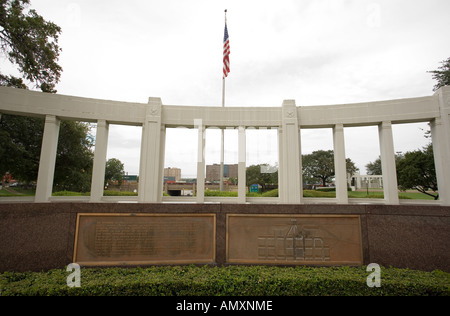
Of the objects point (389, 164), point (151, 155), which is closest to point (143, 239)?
point (151, 155)

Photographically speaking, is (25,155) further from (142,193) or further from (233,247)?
(233,247)

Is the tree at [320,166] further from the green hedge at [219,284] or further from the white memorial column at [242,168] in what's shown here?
the green hedge at [219,284]

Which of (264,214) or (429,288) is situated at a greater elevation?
(264,214)

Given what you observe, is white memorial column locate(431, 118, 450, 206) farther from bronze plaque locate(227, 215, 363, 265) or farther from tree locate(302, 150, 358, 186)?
tree locate(302, 150, 358, 186)

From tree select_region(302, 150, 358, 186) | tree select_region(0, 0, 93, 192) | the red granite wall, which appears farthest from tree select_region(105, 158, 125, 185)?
the red granite wall

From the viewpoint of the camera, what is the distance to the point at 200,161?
13492 mm


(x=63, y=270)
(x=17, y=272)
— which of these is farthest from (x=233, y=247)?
(x=17, y=272)

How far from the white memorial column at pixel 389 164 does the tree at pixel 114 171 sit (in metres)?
50.7

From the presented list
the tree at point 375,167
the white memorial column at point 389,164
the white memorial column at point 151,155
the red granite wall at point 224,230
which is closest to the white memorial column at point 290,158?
the white memorial column at point 389,164

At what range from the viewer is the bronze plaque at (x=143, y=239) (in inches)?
231

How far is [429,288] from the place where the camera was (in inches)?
195

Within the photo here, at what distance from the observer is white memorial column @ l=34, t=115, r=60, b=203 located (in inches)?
466

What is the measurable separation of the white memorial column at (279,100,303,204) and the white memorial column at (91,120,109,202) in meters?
10.2
